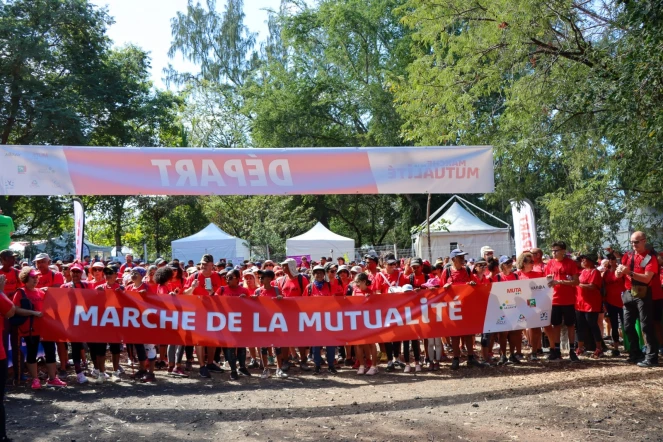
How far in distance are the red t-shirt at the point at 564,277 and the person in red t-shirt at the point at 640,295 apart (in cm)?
82

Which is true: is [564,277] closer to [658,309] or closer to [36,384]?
[658,309]

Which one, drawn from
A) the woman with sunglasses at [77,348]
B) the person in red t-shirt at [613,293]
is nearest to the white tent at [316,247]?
the person in red t-shirt at [613,293]

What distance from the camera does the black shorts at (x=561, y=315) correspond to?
1017 centimetres

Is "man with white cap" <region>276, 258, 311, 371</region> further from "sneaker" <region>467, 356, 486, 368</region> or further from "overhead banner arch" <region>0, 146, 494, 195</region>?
"sneaker" <region>467, 356, 486, 368</region>

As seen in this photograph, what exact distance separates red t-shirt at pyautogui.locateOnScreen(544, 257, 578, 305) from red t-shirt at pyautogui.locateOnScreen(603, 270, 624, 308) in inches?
46.8

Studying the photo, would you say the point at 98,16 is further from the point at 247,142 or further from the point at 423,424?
the point at 423,424

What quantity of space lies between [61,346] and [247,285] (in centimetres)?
329

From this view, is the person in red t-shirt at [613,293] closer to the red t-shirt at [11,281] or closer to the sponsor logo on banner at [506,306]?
the sponsor logo on banner at [506,306]

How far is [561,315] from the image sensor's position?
10180mm

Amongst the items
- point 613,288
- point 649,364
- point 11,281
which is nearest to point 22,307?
point 11,281

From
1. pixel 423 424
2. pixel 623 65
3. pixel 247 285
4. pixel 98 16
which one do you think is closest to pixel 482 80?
pixel 623 65

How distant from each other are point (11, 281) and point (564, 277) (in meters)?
8.80

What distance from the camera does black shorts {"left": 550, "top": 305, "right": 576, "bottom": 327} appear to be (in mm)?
10172

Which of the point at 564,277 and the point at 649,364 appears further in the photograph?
the point at 564,277
